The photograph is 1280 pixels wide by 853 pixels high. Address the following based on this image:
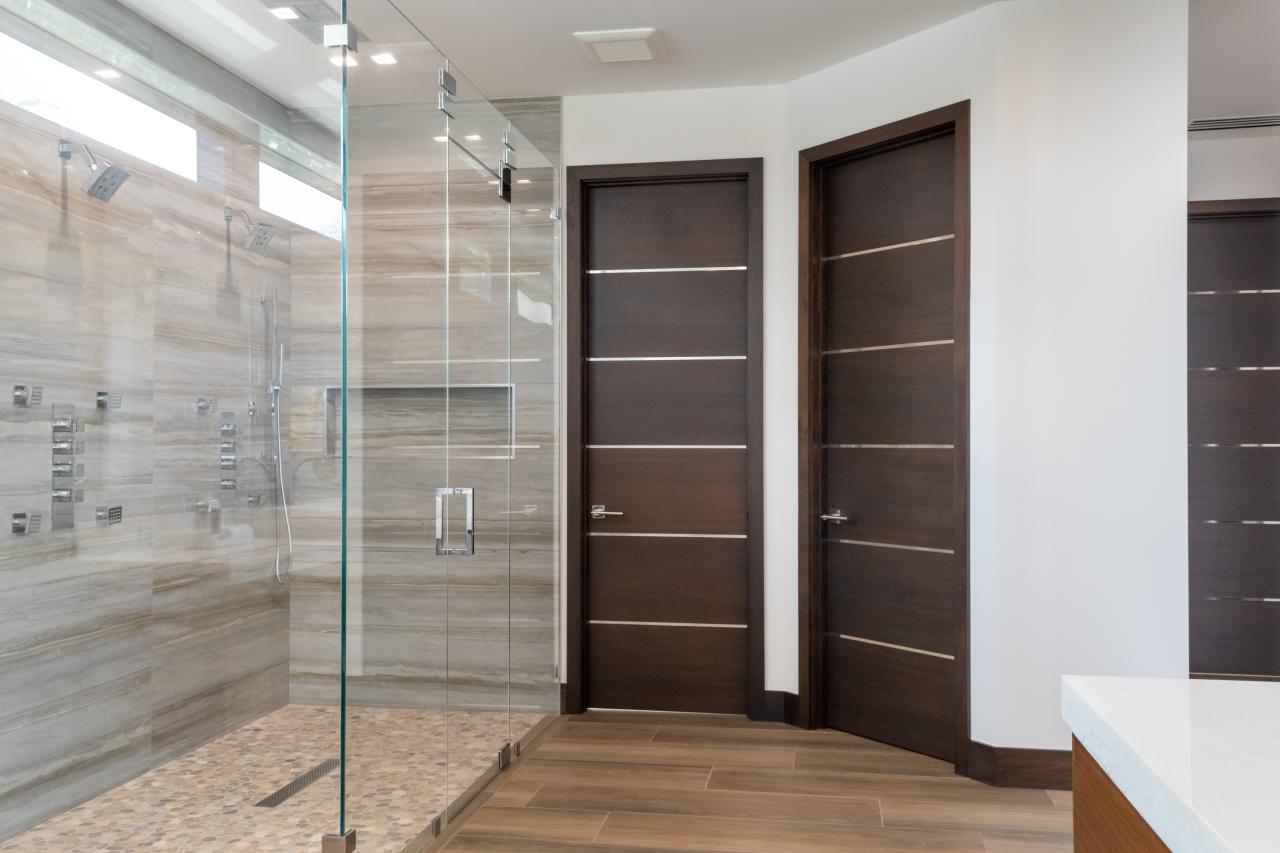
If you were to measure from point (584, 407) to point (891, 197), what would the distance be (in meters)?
1.56

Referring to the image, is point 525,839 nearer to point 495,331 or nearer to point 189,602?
point 189,602

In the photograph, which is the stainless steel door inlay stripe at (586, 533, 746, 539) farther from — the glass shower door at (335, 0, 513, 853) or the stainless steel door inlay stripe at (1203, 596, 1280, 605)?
the stainless steel door inlay stripe at (1203, 596, 1280, 605)

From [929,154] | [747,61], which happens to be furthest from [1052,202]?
[747,61]

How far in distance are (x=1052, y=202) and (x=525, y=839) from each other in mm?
2686

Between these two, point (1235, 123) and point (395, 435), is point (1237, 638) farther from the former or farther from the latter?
point (395, 435)

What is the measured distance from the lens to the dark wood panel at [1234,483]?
4.67 metres

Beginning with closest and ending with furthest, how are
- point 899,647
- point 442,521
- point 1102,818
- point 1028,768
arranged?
point 1102,818
point 442,521
point 1028,768
point 899,647

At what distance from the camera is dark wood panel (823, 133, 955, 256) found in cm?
378

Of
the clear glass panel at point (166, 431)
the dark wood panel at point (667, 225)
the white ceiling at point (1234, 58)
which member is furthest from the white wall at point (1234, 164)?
the clear glass panel at point (166, 431)

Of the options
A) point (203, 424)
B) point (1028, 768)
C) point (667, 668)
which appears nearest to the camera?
point (203, 424)

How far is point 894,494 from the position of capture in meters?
3.94

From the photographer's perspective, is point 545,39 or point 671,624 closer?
point 545,39

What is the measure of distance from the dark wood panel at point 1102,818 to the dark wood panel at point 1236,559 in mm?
3990

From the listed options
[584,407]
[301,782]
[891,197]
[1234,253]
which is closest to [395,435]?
[301,782]
